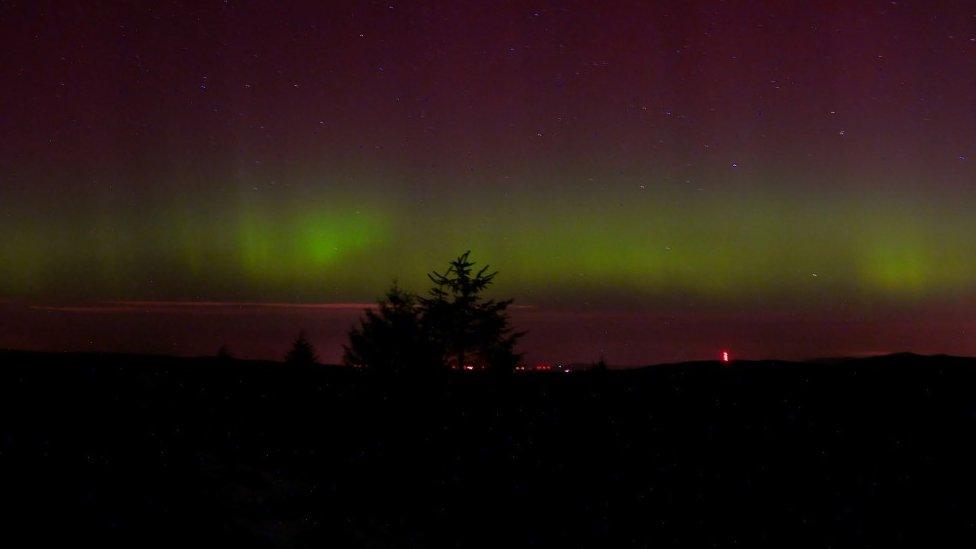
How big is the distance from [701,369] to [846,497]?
273 inches

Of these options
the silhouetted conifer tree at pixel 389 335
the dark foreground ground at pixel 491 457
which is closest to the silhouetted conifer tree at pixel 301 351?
the silhouetted conifer tree at pixel 389 335

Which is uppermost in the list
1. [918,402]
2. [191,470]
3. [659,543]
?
[918,402]

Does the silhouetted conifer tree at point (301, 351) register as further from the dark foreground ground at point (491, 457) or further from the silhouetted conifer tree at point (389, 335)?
the dark foreground ground at point (491, 457)

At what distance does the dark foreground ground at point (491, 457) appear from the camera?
12828 millimetres

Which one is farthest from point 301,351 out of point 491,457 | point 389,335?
point 491,457

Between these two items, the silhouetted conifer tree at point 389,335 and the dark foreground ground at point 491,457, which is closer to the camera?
the dark foreground ground at point 491,457

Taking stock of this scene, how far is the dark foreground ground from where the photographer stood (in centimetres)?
1283

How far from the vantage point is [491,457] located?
630 inches

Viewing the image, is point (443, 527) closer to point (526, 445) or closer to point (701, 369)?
point (526, 445)

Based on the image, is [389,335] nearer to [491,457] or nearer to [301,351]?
[301,351]

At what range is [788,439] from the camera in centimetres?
1589

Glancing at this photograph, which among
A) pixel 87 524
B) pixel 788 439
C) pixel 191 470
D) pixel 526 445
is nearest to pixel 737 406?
pixel 788 439

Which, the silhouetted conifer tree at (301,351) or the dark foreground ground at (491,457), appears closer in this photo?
the dark foreground ground at (491,457)

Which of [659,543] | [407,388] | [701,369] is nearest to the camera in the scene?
[659,543]
